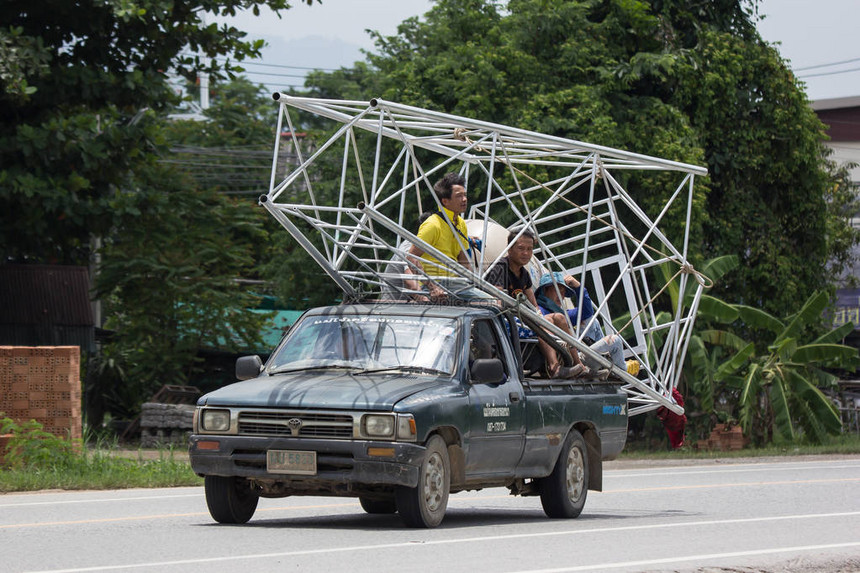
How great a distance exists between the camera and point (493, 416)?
36.3 ft

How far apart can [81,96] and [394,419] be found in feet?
51.0

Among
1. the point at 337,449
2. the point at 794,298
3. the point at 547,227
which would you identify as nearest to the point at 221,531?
the point at 337,449

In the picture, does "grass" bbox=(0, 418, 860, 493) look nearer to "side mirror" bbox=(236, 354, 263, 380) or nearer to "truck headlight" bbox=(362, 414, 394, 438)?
"side mirror" bbox=(236, 354, 263, 380)

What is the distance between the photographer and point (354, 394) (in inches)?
396

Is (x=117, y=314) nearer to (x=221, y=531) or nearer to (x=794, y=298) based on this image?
(x=794, y=298)

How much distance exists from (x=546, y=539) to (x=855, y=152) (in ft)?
135

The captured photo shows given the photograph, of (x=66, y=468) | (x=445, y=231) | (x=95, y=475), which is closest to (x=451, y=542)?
(x=445, y=231)

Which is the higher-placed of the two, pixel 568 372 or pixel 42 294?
pixel 42 294

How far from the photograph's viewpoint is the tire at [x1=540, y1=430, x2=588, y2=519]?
12039mm

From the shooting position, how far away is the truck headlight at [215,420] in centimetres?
1025

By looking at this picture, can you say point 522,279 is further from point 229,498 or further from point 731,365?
point 731,365

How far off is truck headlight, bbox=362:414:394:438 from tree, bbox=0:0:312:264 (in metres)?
13.4

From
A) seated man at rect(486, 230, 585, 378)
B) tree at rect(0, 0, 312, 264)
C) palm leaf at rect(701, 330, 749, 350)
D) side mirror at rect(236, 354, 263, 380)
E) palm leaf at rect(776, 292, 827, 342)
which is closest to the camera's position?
side mirror at rect(236, 354, 263, 380)

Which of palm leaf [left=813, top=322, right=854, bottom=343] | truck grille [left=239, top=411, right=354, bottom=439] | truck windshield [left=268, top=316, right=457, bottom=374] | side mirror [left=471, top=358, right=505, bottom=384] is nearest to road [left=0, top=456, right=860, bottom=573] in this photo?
truck grille [left=239, top=411, right=354, bottom=439]
